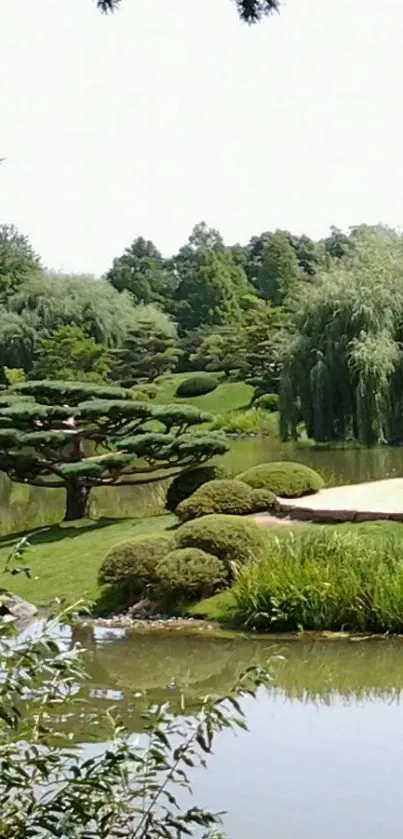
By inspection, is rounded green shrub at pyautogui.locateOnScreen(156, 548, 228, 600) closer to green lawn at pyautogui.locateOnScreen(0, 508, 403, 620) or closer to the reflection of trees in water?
green lawn at pyautogui.locateOnScreen(0, 508, 403, 620)

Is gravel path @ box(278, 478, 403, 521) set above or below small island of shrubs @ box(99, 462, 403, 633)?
above

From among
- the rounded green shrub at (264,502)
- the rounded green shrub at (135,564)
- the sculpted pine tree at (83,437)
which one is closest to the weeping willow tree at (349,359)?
the sculpted pine tree at (83,437)

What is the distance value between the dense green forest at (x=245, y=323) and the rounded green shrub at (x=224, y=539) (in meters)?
10.8

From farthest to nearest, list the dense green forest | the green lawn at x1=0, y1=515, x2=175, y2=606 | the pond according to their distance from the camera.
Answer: the dense green forest
the pond
the green lawn at x1=0, y1=515, x2=175, y2=606

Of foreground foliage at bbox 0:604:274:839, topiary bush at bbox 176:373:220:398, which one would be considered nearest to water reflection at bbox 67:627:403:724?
foreground foliage at bbox 0:604:274:839

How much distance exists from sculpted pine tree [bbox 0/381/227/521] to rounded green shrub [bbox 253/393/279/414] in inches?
751

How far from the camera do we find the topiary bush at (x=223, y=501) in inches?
452

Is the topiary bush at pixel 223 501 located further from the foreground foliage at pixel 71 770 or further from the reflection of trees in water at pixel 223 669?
the foreground foliage at pixel 71 770

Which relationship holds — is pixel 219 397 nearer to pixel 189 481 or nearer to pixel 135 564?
pixel 189 481

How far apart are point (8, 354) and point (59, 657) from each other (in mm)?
33380

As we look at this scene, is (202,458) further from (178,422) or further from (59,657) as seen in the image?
(59,657)

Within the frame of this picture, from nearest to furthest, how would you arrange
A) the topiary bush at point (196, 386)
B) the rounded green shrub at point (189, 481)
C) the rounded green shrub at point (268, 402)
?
the rounded green shrub at point (189, 481), the rounded green shrub at point (268, 402), the topiary bush at point (196, 386)

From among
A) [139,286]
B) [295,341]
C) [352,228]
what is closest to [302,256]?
[139,286]

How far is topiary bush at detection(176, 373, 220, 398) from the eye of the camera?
3700 cm
